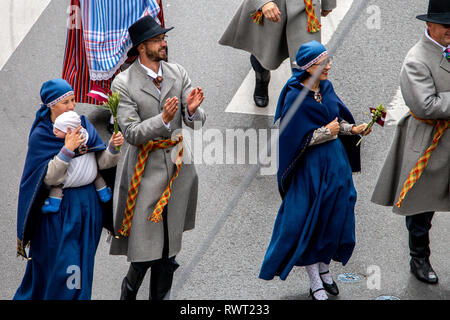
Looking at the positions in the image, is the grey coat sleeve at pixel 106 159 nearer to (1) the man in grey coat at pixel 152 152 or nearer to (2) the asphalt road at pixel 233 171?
(1) the man in grey coat at pixel 152 152

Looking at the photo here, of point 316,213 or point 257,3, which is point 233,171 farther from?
point 316,213

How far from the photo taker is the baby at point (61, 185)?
566cm

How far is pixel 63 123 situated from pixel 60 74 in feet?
11.8

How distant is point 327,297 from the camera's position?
21.4ft

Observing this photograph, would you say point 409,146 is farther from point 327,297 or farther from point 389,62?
point 389,62

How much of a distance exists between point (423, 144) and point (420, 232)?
720mm

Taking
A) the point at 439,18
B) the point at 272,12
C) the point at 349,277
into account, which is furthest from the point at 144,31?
the point at 349,277

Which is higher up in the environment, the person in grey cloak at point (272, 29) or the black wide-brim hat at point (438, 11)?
the black wide-brim hat at point (438, 11)

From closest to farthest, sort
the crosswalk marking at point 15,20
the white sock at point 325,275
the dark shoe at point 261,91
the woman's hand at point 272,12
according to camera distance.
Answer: the white sock at point 325,275 → the woman's hand at point 272,12 → the dark shoe at point 261,91 → the crosswalk marking at point 15,20

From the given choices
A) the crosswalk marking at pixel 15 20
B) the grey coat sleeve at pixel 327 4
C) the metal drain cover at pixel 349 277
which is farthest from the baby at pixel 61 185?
the crosswalk marking at pixel 15 20

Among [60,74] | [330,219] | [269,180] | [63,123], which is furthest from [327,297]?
[60,74]

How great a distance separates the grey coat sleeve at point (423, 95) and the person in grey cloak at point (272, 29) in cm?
171

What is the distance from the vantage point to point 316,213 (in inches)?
244
